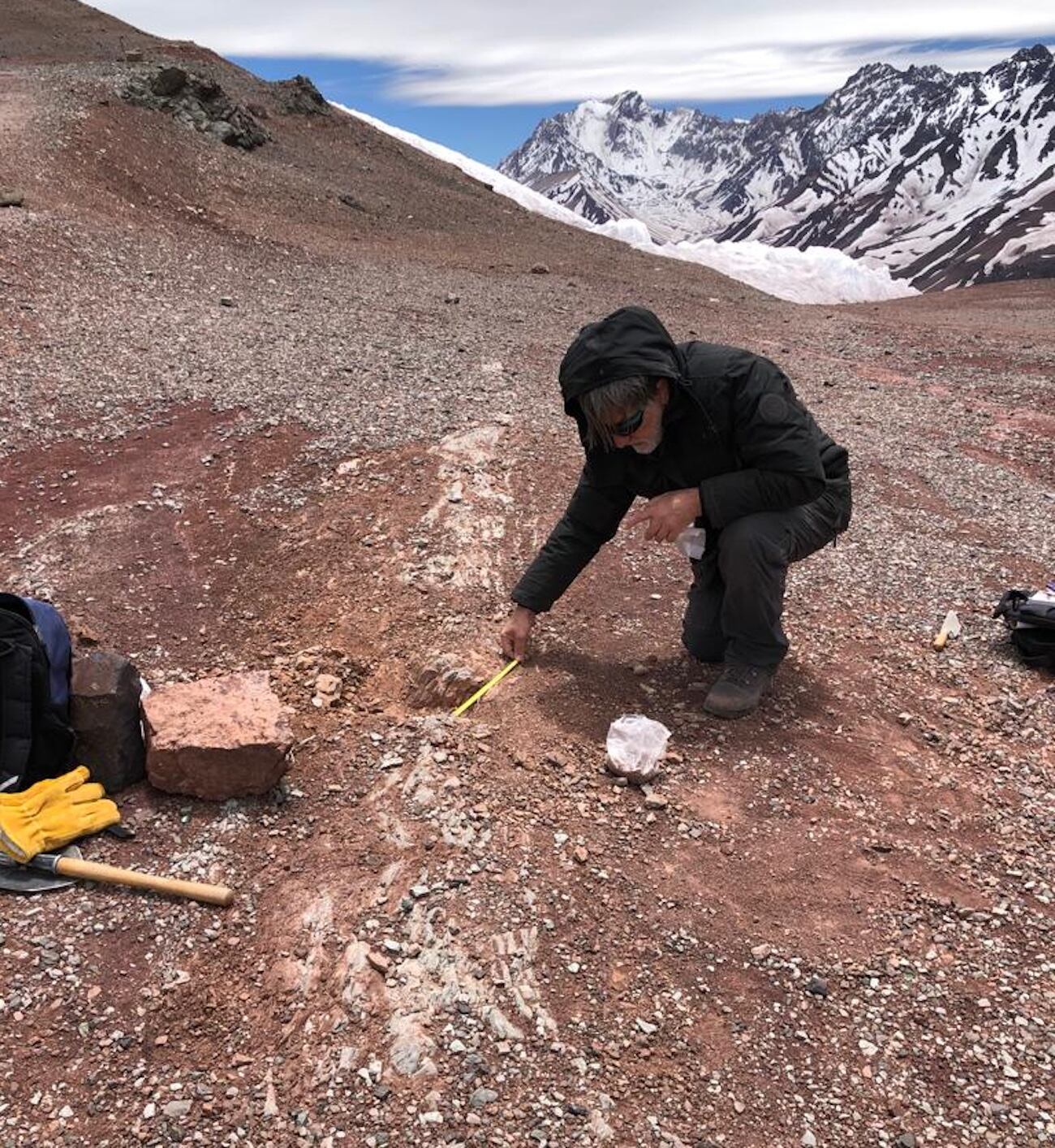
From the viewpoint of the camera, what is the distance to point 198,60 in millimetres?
31594

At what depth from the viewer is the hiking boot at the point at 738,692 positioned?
464 cm

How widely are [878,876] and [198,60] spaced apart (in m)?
36.2

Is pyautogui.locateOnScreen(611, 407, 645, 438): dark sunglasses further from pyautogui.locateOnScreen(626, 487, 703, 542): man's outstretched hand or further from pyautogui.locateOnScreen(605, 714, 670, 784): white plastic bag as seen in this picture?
pyautogui.locateOnScreen(605, 714, 670, 784): white plastic bag

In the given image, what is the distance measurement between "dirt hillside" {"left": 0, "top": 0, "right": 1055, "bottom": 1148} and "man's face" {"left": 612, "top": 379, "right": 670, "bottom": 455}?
1.49m

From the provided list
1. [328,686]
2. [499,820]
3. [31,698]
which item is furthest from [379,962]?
[328,686]

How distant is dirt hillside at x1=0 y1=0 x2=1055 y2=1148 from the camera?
2.96 m

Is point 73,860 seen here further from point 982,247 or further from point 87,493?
point 982,247

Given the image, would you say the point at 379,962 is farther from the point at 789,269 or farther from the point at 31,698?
the point at 789,269

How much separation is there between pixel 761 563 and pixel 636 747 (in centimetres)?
107

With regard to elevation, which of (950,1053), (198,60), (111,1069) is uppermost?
(198,60)

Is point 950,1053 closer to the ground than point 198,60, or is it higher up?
closer to the ground

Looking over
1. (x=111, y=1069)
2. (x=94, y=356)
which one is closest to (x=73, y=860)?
(x=111, y=1069)

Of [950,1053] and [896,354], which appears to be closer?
[950,1053]

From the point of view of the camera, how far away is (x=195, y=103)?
2417cm
